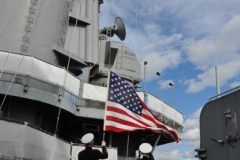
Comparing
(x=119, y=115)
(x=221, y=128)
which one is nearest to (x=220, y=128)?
(x=221, y=128)

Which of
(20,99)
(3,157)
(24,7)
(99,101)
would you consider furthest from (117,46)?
(3,157)

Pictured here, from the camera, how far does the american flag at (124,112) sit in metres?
11.8

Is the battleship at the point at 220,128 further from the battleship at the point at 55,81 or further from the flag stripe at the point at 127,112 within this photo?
the battleship at the point at 55,81

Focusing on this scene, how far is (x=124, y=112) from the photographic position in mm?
12117

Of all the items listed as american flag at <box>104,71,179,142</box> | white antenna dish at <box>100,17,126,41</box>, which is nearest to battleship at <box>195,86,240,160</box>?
american flag at <box>104,71,179,142</box>

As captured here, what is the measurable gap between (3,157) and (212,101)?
22.0 feet

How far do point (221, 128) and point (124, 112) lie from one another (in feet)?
12.8

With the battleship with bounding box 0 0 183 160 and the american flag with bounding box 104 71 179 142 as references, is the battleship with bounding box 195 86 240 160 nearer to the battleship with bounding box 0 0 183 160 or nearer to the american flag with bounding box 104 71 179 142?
the american flag with bounding box 104 71 179 142

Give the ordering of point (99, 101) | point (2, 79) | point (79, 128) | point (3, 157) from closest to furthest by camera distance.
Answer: point (3, 157), point (2, 79), point (99, 101), point (79, 128)

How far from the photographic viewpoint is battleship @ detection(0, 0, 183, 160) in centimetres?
1331

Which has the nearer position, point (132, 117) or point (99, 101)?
point (132, 117)

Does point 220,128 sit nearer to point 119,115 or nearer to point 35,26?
point 119,115

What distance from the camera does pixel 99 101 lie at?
19.5 meters

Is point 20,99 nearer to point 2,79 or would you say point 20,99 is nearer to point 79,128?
point 2,79
